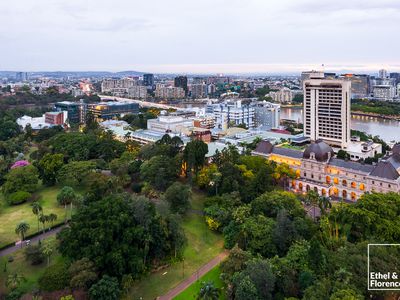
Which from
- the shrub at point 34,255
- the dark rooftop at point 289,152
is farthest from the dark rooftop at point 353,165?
the shrub at point 34,255

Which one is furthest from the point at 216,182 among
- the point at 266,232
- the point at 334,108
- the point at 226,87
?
the point at 226,87

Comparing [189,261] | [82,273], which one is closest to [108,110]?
[189,261]

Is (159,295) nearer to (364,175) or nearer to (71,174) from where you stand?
(71,174)

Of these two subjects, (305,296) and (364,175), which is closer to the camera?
(305,296)

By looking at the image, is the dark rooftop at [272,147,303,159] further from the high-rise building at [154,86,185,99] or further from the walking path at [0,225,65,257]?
the high-rise building at [154,86,185,99]

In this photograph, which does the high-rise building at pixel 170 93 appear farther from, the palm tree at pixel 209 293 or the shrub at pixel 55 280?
the palm tree at pixel 209 293

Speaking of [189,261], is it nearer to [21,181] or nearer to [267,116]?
[21,181]
